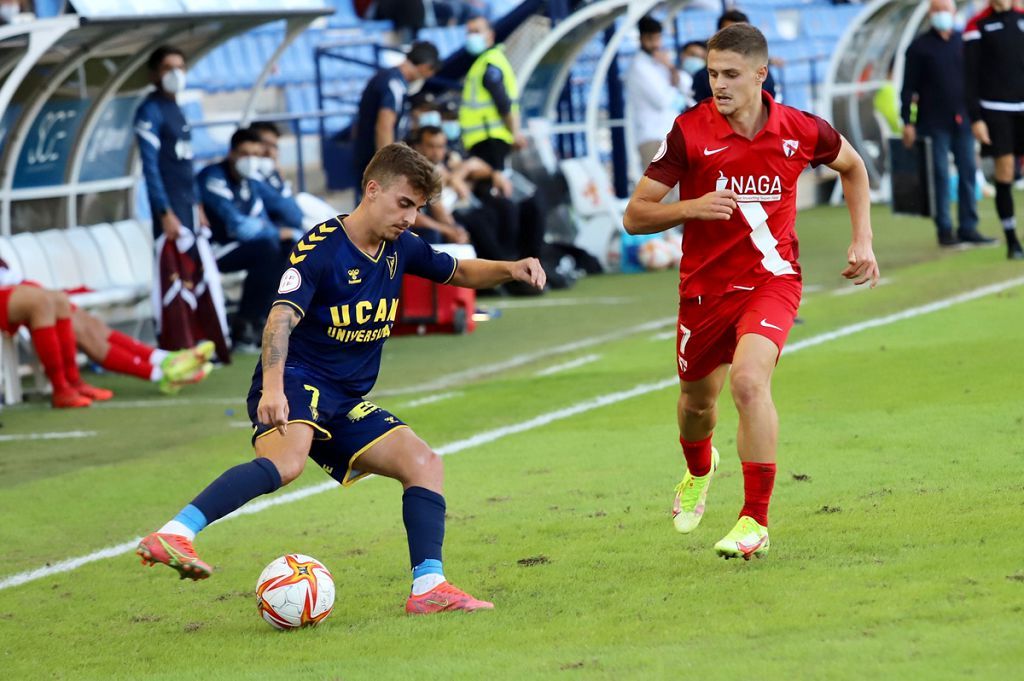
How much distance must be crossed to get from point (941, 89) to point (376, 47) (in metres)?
6.94

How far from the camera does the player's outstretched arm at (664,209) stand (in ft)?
18.1

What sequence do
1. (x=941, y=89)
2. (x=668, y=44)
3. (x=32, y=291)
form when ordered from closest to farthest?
(x=32, y=291) < (x=941, y=89) < (x=668, y=44)

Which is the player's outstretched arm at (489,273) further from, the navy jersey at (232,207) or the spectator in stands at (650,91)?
the spectator in stands at (650,91)

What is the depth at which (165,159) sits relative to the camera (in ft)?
39.2

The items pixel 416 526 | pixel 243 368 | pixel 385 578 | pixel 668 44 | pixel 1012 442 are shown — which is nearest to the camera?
pixel 416 526

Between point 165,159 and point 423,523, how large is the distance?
7.19 meters

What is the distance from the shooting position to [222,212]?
12.9 m

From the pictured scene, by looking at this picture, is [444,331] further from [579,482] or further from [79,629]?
[79,629]

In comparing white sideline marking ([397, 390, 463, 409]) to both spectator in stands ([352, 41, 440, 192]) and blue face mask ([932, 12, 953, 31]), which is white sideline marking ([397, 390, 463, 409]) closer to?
spectator in stands ([352, 41, 440, 192])

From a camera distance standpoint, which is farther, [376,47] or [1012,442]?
[376,47]

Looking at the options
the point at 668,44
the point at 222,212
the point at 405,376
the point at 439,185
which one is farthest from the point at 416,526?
the point at 668,44

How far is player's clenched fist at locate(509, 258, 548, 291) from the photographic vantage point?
18.2ft

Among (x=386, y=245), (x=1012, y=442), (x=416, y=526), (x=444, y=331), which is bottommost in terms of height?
(x=444, y=331)

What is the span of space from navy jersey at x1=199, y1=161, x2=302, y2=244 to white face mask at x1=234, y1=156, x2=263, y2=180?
72mm
